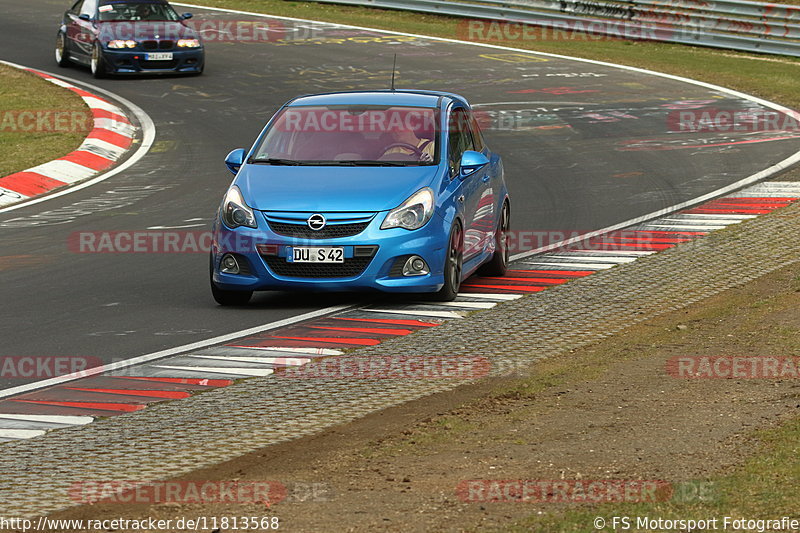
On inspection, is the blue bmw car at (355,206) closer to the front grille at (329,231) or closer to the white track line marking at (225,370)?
the front grille at (329,231)

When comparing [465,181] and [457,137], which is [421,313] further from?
[457,137]

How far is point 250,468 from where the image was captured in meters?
7.00

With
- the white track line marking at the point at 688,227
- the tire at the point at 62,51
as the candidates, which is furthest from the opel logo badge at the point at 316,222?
the tire at the point at 62,51

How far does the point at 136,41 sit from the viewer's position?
2647 cm

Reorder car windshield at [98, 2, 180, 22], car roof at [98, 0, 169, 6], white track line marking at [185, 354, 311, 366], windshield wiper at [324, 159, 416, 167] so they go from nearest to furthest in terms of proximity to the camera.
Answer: white track line marking at [185, 354, 311, 366], windshield wiper at [324, 159, 416, 167], car windshield at [98, 2, 180, 22], car roof at [98, 0, 169, 6]

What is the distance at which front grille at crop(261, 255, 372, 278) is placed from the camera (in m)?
11.1

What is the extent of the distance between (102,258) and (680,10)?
2159 cm

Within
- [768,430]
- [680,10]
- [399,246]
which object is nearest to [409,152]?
[399,246]

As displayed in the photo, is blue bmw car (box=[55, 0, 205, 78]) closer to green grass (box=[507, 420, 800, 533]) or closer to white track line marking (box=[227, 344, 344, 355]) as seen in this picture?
white track line marking (box=[227, 344, 344, 355])

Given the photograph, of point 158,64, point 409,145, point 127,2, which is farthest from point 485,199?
point 127,2

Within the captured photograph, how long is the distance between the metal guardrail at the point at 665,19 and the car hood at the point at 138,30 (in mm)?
9057

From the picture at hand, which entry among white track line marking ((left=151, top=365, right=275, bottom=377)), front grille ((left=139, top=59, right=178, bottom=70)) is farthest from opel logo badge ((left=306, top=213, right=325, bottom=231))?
front grille ((left=139, top=59, right=178, bottom=70))

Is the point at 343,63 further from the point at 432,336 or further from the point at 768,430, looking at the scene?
the point at 768,430

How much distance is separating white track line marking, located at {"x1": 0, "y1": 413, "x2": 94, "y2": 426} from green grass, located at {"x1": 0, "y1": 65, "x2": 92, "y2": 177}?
1067cm
